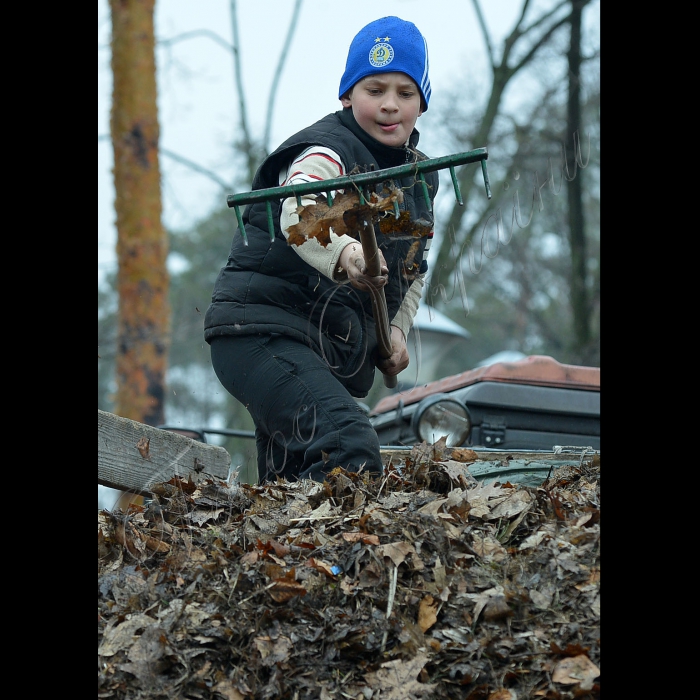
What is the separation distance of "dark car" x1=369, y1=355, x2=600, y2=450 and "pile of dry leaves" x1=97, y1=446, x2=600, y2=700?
210 centimetres

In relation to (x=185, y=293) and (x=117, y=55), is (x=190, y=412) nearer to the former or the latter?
(x=185, y=293)

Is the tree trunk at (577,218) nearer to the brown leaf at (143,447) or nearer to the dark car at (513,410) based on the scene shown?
the dark car at (513,410)

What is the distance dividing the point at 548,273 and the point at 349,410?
2452 cm

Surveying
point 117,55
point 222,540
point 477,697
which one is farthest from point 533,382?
point 117,55

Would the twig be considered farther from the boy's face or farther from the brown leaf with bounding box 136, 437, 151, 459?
the boy's face

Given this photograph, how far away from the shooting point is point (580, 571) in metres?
2.66

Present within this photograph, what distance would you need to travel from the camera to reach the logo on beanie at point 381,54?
375 centimetres

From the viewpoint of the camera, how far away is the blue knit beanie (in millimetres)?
3758

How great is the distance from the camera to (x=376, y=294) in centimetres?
337

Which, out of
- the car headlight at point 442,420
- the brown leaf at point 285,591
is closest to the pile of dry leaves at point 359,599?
→ the brown leaf at point 285,591

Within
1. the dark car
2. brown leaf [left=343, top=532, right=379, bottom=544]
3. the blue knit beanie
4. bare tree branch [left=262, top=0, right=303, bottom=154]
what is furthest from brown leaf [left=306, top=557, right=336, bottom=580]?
bare tree branch [left=262, top=0, right=303, bottom=154]

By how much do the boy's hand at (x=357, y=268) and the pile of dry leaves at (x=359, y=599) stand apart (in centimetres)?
69

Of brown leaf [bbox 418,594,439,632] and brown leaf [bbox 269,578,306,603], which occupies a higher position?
brown leaf [bbox 269,578,306,603]
